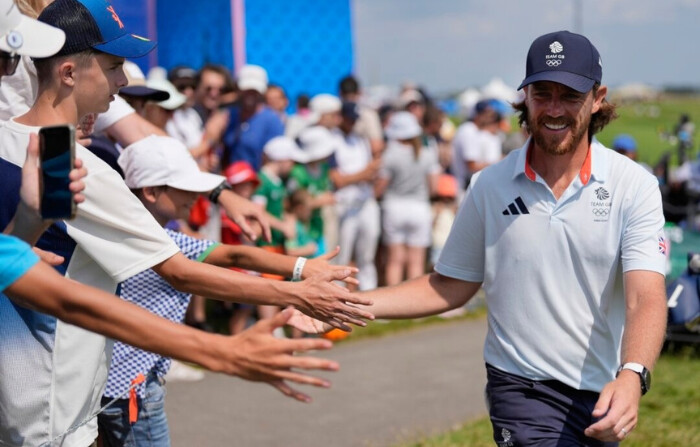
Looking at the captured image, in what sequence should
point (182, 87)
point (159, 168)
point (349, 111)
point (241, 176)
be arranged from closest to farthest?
1. point (159, 168)
2. point (241, 176)
3. point (182, 87)
4. point (349, 111)

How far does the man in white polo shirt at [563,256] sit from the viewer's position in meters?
3.74

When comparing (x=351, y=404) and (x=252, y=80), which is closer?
(x=351, y=404)

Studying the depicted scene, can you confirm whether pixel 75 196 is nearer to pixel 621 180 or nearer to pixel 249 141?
pixel 621 180

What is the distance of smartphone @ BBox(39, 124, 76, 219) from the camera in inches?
99.9

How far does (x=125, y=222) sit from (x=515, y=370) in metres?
1.79

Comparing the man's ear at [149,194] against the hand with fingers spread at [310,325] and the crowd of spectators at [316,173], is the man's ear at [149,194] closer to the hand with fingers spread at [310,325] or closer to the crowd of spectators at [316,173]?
the hand with fingers spread at [310,325]

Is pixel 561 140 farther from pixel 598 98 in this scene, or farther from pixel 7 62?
pixel 7 62

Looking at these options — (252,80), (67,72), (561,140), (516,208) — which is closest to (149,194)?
(67,72)

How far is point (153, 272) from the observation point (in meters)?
4.04

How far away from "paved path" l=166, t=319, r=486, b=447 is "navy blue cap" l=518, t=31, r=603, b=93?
333 cm

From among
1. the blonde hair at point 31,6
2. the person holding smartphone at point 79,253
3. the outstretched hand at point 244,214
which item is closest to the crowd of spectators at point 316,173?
the outstretched hand at point 244,214

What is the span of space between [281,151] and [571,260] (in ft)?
18.3

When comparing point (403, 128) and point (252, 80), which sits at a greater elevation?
point (252, 80)

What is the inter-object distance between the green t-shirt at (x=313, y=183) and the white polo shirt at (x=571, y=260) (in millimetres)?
5280
